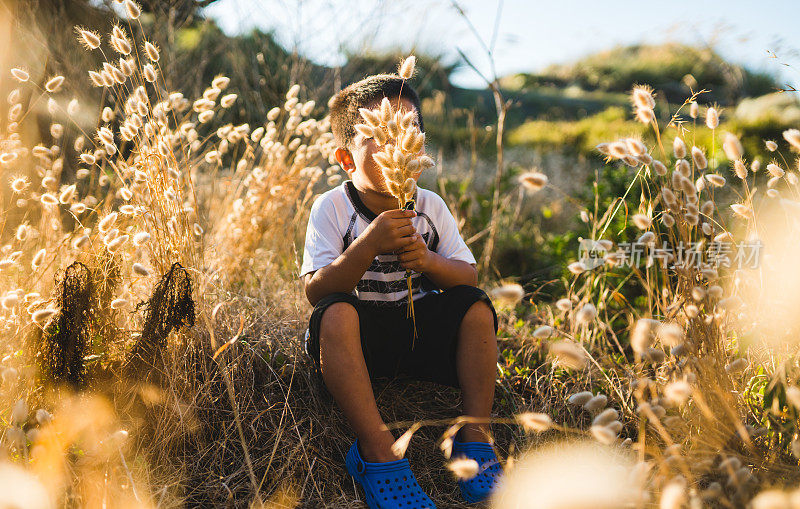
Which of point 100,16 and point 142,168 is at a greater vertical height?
point 100,16

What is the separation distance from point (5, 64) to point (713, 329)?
322cm

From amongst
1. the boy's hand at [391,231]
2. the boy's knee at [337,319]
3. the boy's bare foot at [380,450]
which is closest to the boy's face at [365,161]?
the boy's hand at [391,231]

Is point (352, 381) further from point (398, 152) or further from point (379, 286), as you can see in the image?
point (398, 152)

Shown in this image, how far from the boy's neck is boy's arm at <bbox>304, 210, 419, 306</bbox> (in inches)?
10.2

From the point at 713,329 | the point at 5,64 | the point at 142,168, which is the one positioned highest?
the point at 5,64

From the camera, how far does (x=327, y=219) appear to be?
1805 millimetres

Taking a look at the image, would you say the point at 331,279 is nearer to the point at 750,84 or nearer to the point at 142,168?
the point at 142,168

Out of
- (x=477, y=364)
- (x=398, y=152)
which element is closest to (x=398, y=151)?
(x=398, y=152)

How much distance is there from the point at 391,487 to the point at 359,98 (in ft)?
4.14

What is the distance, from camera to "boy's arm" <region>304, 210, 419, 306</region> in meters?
1.53

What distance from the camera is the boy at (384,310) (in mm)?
1530

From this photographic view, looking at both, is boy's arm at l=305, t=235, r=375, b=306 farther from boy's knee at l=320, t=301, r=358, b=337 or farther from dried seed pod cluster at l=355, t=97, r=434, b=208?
dried seed pod cluster at l=355, t=97, r=434, b=208

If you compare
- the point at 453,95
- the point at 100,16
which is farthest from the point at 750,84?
the point at 100,16

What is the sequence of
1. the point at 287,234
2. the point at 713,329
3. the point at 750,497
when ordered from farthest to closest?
the point at 287,234
the point at 713,329
the point at 750,497
